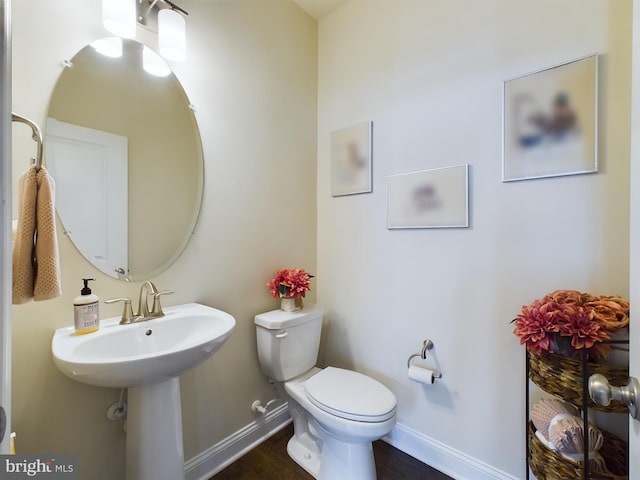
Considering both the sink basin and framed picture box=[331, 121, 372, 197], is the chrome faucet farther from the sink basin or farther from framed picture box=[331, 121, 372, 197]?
framed picture box=[331, 121, 372, 197]

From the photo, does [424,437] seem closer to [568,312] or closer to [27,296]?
[568,312]

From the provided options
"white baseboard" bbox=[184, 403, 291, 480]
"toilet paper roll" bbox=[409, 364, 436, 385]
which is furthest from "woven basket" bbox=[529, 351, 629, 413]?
"white baseboard" bbox=[184, 403, 291, 480]

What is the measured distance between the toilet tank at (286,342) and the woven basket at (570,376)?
1.04m

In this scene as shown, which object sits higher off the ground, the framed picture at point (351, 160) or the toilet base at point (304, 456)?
the framed picture at point (351, 160)

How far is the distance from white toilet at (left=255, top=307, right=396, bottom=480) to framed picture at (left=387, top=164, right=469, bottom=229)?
74 centimetres

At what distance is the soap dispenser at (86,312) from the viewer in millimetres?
970

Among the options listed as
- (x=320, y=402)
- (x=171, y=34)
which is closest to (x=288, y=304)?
(x=320, y=402)

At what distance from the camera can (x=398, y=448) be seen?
1592mm

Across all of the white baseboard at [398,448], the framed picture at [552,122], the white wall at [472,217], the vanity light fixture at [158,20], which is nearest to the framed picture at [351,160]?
the white wall at [472,217]

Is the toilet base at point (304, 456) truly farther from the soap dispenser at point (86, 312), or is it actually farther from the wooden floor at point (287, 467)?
the soap dispenser at point (86, 312)

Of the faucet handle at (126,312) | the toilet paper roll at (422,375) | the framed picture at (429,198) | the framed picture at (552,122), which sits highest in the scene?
the framed picture at (552,122)

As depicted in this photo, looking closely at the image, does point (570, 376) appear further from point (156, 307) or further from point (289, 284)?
point (156, 307)

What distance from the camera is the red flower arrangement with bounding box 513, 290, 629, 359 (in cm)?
86

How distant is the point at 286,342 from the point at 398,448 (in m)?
0.88
